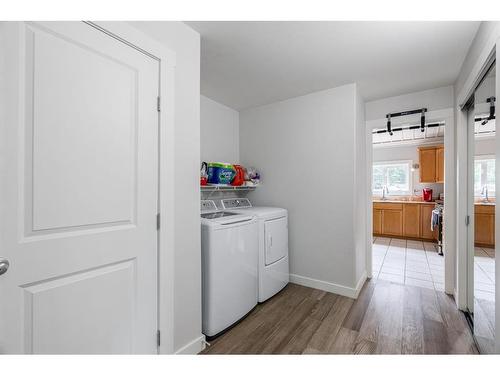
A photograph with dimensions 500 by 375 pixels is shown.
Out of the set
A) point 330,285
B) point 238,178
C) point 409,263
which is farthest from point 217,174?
point 409,263

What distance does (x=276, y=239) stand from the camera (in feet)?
8.39

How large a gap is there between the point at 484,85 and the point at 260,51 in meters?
1.62

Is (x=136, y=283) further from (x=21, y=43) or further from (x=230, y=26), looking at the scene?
(x=230, y=26)

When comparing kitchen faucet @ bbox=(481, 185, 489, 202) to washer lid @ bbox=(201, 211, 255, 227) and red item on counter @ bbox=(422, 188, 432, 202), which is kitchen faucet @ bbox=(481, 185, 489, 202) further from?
red item on counter @ bbox=(422, 188, 432, 202)

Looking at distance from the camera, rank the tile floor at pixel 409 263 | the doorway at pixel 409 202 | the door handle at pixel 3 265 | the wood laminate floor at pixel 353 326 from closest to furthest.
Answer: the door handle at pixel 3 265 → the wood laminate floor at pixel 353 326 → the tile floor at pixel 409 263 → the doorway at pixel 409 202

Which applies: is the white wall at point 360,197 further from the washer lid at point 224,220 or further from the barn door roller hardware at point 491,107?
the washer lid at point 224,220

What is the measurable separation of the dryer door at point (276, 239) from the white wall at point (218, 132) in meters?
1.13

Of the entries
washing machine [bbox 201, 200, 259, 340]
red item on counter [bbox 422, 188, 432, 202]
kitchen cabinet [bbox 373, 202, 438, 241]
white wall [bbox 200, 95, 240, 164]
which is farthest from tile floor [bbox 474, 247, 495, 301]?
red item on counter [bbox 422, 188, 432, 202]

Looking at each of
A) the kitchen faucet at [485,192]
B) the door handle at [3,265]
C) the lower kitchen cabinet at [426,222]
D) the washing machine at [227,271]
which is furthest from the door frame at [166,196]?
the lower kitchen cabinet at [426,222]

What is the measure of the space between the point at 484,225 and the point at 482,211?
0.36ft

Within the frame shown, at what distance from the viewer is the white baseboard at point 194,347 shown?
5.06ft

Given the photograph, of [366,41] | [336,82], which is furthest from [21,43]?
[336,82]

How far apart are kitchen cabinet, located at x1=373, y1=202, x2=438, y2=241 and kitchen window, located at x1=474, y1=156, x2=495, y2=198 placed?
132 inches

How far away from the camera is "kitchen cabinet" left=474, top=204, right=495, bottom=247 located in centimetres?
146
